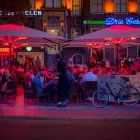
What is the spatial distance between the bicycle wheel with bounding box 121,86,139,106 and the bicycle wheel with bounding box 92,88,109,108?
616mm

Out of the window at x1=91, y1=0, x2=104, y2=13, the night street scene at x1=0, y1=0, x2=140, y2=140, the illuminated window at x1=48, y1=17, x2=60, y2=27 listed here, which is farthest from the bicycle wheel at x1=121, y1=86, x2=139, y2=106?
the window at x1=91, y1=0, x2=104, y2=13

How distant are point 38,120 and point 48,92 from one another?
12.3ft

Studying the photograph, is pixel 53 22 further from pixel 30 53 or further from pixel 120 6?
pixel 120 6

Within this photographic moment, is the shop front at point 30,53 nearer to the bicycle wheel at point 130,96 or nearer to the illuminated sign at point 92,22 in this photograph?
the illuminated sign at point 92,22

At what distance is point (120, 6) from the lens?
52.3 m

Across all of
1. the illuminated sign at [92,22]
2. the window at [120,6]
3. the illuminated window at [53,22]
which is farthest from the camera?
the window at [120,6]

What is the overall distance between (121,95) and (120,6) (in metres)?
33.7

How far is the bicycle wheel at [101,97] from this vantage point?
1958 centimetres

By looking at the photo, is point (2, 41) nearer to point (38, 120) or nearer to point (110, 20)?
point (38, 120)

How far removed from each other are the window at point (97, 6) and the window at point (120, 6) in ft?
4.96

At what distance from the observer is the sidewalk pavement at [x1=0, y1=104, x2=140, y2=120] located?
54.9 ft

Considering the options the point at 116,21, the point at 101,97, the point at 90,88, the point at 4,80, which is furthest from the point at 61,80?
the point at 116,21

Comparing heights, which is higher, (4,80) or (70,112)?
(4,80)

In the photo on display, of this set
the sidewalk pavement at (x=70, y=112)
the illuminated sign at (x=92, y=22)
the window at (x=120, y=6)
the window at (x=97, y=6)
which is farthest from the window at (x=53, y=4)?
the sidewalk pavement at (x=70, y=112)
